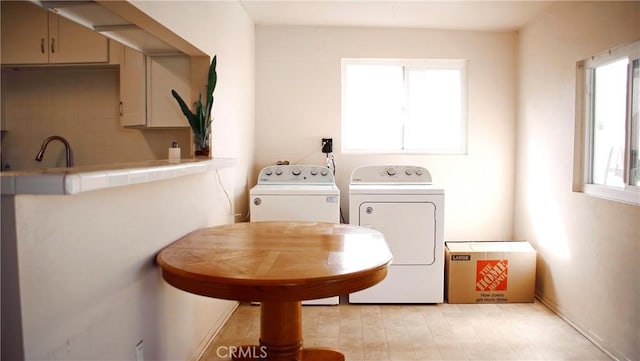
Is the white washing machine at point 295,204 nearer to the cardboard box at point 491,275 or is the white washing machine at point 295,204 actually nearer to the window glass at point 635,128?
the cardboard box at point 491,275

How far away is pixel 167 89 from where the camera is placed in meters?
2.66

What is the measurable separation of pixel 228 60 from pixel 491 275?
8.42ft

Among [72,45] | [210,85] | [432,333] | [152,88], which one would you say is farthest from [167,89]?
[432,333]

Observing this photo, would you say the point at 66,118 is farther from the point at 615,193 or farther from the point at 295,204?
the point at 615,193

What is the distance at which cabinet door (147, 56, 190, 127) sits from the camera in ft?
8.71

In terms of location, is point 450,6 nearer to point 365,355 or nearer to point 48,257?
point 365,355

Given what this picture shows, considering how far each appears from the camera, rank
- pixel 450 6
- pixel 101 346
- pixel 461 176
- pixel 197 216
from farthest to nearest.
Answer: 1. pixel 461 176
2. pixel 450 6
3. pixel 197 216
4. pixel 101 346

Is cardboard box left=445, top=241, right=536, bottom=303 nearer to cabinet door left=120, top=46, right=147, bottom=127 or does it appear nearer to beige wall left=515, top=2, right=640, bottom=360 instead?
beige wall left=515, top=2, right=640, bottom=360

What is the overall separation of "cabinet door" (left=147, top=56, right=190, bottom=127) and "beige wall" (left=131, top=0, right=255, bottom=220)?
19cm

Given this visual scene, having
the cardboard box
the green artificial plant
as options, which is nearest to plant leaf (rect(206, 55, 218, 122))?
the green artificial plant

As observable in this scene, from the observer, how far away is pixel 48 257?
1.27 metres

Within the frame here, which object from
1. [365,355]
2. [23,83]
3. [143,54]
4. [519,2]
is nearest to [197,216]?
[143,54]

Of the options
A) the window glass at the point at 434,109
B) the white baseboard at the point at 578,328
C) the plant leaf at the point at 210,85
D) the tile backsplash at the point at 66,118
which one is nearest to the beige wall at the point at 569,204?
the white baseboard at the point at 578,328

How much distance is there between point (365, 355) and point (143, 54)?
2.17 meters
